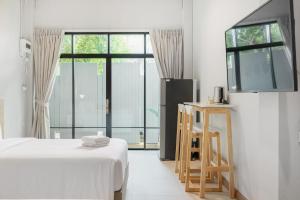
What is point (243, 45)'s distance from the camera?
293cm

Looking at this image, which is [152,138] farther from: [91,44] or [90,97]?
[91,44]

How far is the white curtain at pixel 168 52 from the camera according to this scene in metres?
6.18

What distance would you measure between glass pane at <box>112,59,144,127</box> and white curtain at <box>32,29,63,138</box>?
129 cm

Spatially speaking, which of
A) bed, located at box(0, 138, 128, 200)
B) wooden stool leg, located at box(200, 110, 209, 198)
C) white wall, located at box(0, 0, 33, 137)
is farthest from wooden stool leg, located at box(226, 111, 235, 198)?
white wall, located at box(0, 0, 33, 137)

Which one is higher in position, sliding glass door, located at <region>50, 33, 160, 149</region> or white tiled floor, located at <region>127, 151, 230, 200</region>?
sliding glass door, located at <region>50, 33, 160, 149</region>

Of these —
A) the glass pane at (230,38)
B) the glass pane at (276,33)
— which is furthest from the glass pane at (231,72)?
the glass pane at (276,33)

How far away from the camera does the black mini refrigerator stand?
18.6 ft

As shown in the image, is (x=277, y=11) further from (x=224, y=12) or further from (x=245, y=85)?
(x=224, y=12)

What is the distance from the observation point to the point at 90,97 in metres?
6.47

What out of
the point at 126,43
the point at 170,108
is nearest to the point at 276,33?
the point at 170,108

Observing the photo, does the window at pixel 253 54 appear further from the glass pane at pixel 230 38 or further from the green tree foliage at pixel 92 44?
the green tree foliage at pixel 92 44

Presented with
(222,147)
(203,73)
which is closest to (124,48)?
(203,73)

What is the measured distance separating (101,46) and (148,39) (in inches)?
40.1

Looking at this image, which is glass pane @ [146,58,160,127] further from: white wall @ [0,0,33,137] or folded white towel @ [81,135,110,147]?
folded white towel @ [81,135,110,147]
